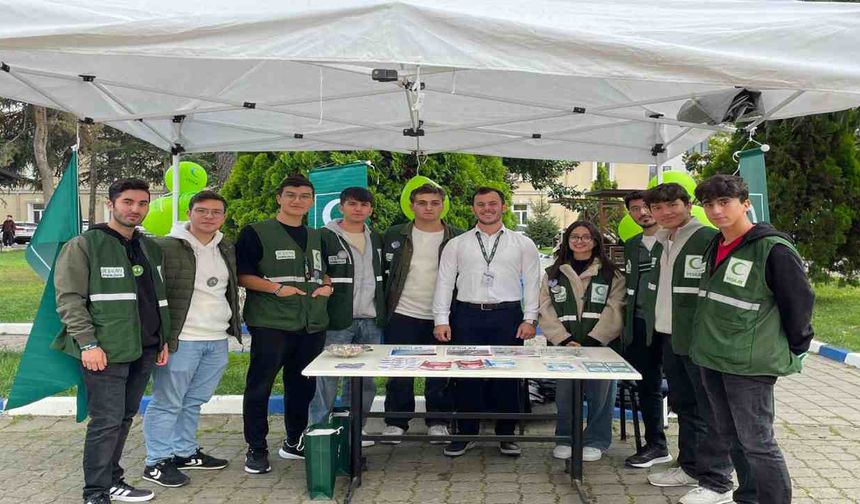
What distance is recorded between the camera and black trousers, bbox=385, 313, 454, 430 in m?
4.75

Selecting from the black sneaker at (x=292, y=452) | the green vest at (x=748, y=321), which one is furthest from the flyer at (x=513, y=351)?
the black sneaker at (x=292, y=452)

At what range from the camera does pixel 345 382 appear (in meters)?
4.89

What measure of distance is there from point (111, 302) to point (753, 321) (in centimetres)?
298

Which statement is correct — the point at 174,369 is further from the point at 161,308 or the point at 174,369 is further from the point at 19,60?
the point at 19,60

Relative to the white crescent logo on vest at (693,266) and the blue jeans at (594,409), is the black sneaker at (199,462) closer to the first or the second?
the blue jeans at (594,409)

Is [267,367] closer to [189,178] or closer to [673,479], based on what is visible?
[673,479]

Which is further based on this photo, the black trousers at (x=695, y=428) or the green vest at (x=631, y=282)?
the green vest at (x=631, y=282)

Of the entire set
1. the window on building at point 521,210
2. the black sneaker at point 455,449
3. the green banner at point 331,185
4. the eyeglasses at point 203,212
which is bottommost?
the black sneaker at point 455,449

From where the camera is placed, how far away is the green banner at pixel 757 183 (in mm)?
4812

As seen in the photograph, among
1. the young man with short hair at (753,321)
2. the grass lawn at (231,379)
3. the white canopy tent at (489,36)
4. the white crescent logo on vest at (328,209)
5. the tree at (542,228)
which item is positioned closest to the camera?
the white canopy tent at (489,36)

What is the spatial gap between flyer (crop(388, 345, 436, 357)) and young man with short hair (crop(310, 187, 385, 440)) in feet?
1.51

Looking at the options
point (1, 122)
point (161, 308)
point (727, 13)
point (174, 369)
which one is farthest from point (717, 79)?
point (1, 122)

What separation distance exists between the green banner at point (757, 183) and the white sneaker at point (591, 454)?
1.95m

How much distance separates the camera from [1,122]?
26.2 meters
